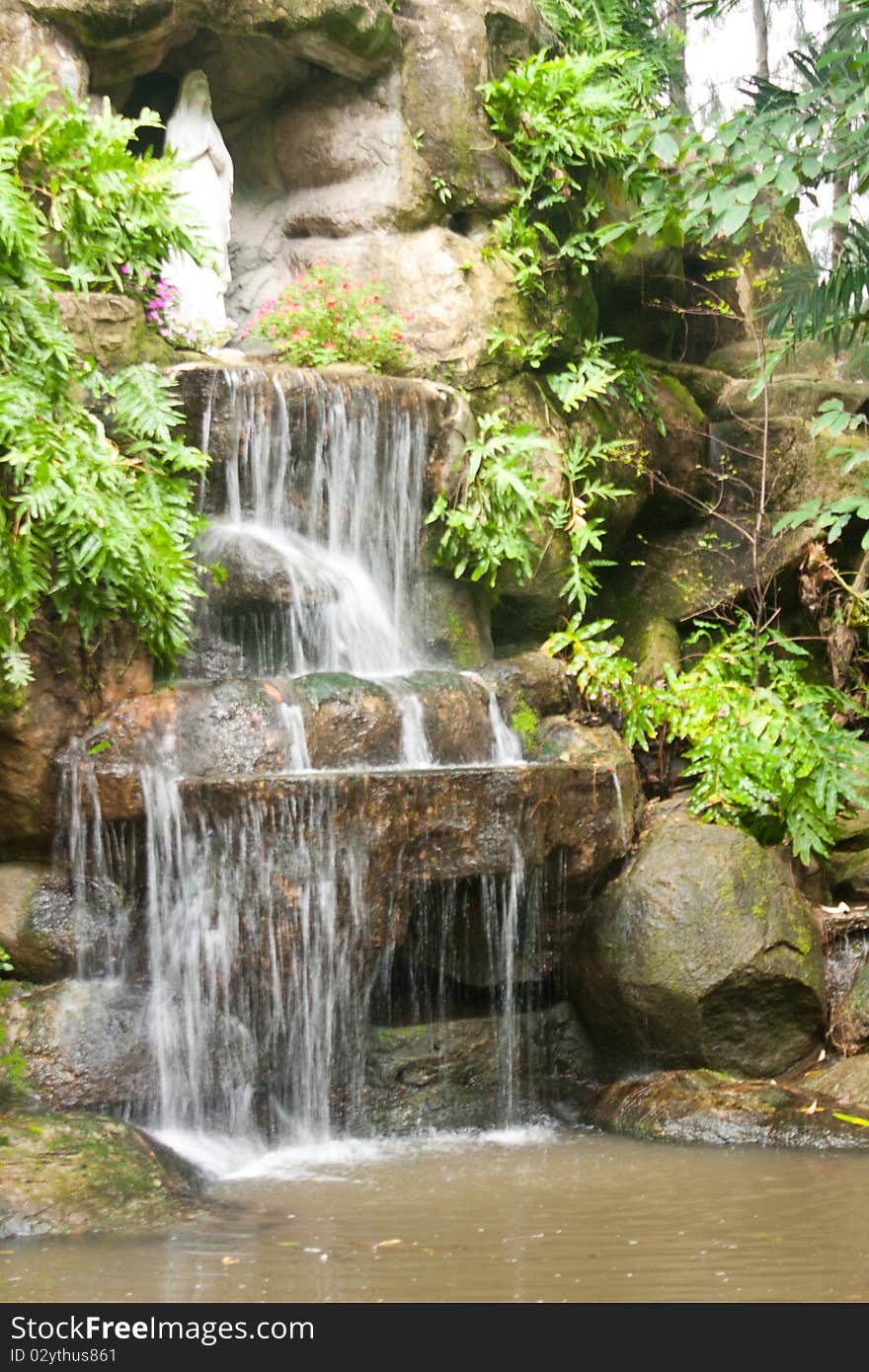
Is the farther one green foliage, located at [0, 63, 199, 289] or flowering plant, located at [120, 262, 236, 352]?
flowering plant, located at [120, 262, 236, 352]

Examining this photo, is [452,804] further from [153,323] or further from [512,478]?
[153,323]

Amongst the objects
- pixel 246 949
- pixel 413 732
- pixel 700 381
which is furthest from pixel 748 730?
pixel 700 381

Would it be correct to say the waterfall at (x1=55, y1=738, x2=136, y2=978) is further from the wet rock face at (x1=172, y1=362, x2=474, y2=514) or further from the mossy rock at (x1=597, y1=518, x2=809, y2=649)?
the mossy rock at (x1=597, y1=518, x2=809, y2=649)

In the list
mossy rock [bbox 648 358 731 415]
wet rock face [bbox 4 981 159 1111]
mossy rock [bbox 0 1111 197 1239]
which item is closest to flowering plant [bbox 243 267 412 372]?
mossy rock [bbox 648 358 731 415]

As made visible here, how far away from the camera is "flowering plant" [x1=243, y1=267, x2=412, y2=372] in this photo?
9477 millimetres

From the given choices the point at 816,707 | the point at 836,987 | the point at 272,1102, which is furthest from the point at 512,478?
the point at 272,1102

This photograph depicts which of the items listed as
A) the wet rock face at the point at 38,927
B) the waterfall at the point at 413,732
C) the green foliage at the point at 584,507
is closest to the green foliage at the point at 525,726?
the waterfall at the point at 413,732

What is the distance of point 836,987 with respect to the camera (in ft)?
25.4

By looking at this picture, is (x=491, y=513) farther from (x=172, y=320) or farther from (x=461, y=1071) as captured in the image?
(x=461, y=1071)

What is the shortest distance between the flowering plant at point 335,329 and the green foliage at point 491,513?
961mm

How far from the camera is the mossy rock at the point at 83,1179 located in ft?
16.8

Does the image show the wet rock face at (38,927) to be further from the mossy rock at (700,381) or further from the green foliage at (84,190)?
the mossy rock at (700,381)

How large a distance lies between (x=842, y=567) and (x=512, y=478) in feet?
9.32

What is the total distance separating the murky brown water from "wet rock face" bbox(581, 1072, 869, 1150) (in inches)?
6.9
